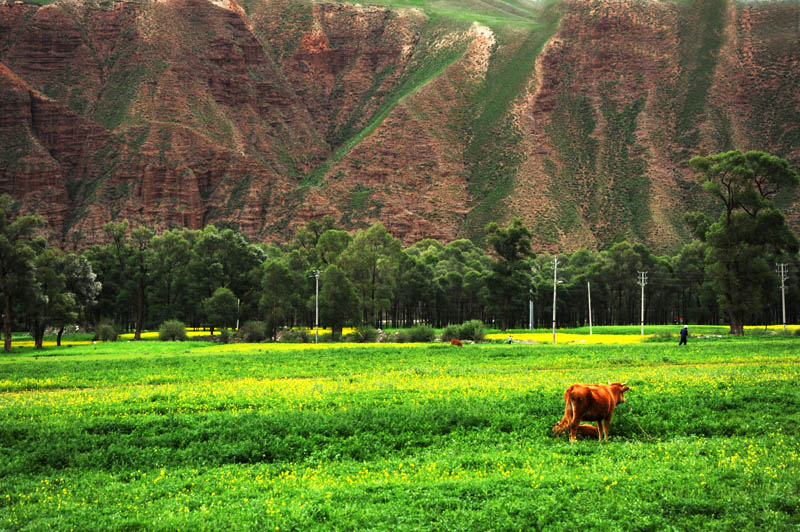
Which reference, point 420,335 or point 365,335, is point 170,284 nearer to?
point 365,335

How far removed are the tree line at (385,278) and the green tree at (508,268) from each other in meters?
0.18

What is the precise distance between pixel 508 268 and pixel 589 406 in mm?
64389

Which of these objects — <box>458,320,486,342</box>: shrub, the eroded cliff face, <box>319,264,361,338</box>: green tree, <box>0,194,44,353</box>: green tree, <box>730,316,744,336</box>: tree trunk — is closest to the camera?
<box>0,194,44,353</box>: green tree

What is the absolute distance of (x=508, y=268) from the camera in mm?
77938

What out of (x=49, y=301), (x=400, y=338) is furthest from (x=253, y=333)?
(x=49, y=301)

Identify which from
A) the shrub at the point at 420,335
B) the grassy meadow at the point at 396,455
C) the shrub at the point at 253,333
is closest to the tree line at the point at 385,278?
the shrub at the point at 253,333

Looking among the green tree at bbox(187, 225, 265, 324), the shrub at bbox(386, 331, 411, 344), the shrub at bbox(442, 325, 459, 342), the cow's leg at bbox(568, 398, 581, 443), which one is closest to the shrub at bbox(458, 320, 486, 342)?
the shrub at bbox(442, 325, 459, 342)

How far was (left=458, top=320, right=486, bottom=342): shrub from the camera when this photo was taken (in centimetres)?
5956

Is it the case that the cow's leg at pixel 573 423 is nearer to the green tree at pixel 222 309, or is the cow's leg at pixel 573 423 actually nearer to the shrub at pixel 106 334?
the green tree at pixel 222 309

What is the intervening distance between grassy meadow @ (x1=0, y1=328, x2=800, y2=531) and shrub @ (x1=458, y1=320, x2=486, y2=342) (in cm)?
3517

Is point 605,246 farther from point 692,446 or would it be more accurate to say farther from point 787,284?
point 692,446

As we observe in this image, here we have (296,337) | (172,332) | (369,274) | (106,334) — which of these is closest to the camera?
(296,337)

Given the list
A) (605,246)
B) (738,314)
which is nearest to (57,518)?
(738,314)

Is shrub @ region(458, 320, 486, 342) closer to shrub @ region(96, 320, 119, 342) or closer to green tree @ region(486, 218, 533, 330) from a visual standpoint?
green tree @ region(486, 218, 533, 330)
